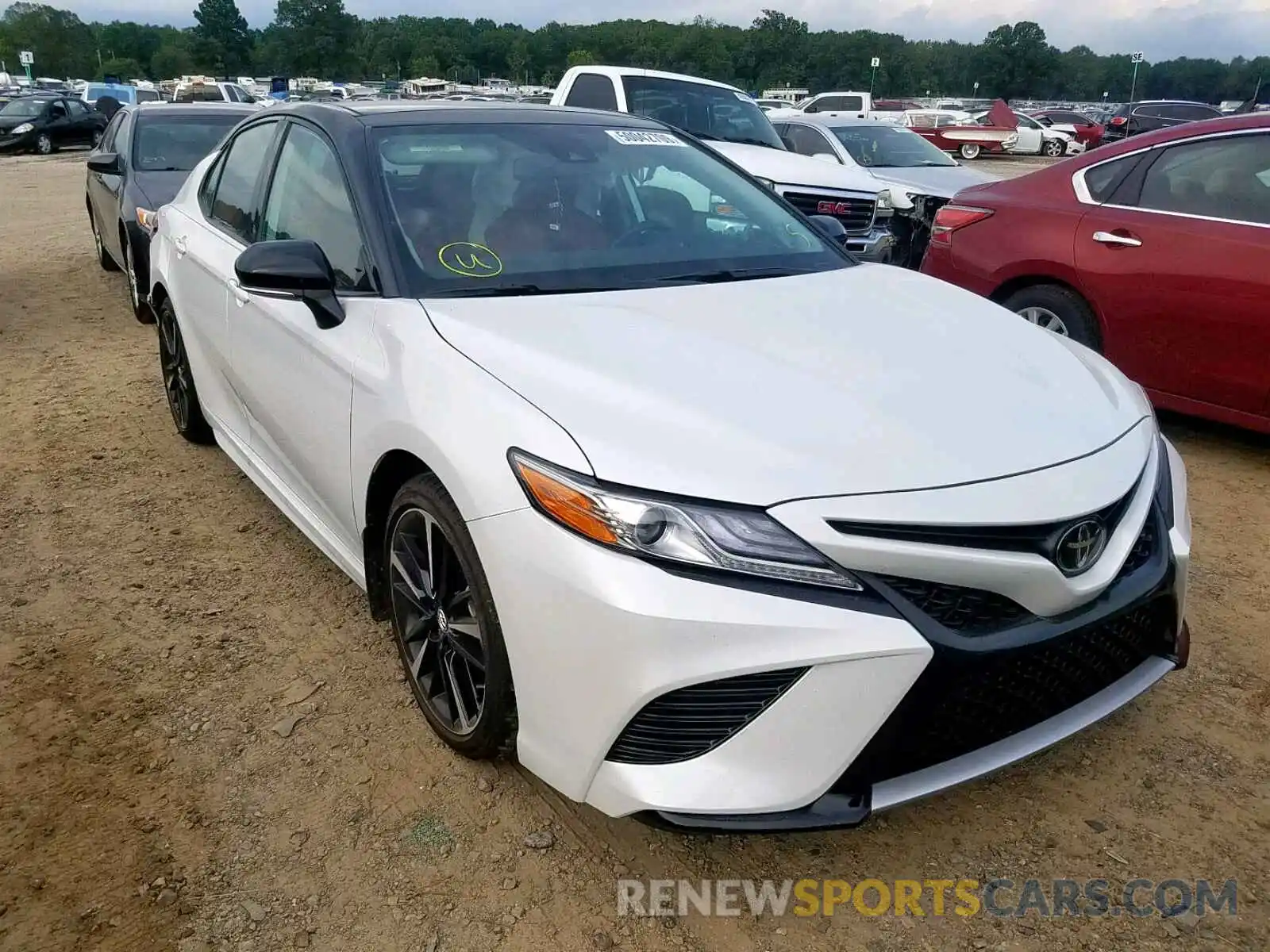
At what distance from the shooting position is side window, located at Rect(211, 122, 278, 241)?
3621mm

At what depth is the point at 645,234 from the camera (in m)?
3.06

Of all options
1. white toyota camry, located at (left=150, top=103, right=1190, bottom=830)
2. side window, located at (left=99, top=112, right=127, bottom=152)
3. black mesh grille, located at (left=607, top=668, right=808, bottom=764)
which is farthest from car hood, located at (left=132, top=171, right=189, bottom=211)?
black mesh grille, located at (left=607, top=668, right=808, bottom=764)

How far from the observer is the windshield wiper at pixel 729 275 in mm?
2871

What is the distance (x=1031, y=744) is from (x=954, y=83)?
109 meters

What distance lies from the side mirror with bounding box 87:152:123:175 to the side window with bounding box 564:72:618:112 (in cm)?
393

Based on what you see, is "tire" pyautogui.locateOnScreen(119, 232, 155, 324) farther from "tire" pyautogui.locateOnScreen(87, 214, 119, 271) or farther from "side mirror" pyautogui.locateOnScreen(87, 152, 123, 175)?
"tire" pyautogui.locateOnScreen(87, 214, 119, 271)

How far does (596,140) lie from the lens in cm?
333

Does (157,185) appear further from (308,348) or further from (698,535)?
(698,535)

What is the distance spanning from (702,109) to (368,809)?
323 inches

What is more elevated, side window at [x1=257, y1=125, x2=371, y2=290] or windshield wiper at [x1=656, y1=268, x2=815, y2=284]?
side window at [x1=257, y1=125, x2=371, y2=290]

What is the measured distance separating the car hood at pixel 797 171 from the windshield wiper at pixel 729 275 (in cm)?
561

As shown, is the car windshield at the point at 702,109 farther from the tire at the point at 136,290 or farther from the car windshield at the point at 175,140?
the tire at the point at 136,290

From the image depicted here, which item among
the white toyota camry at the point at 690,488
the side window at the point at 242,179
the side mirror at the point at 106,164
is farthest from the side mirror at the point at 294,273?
the side mirror at the point at 106,164

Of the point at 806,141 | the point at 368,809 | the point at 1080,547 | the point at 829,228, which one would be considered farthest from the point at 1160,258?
the point at 806,141
